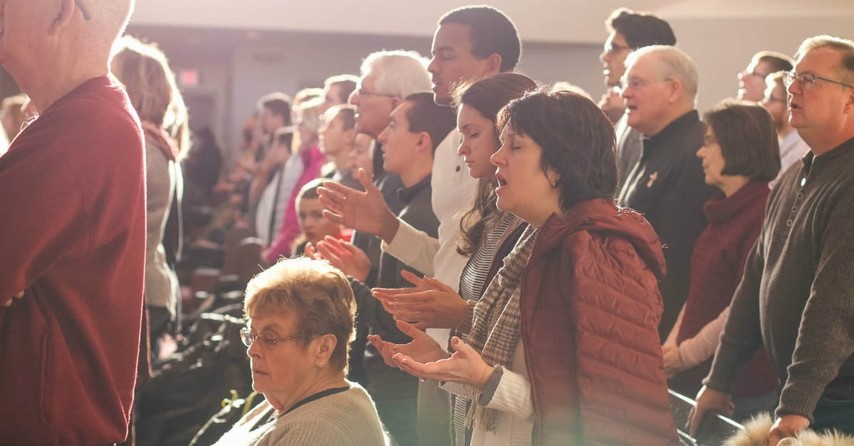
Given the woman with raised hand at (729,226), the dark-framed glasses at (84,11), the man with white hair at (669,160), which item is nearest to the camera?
the dark-framed glasses at (84,11)

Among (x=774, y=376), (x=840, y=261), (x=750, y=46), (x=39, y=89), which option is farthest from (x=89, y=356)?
(x=750, y=46)

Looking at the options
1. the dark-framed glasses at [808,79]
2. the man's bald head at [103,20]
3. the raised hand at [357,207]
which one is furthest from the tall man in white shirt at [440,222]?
the man's bald head at [103,20]

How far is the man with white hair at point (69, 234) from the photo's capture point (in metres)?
1.85

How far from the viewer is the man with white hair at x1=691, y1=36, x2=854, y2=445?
2561 millimetres

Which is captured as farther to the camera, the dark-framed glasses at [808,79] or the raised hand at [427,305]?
the dark-framed glasses at [808,79]

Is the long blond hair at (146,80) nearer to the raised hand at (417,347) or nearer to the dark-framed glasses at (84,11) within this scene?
the dark-framed glasses at (84,11)

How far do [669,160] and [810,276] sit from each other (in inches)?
47.1

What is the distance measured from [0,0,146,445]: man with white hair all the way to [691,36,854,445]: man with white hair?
4.34 feet

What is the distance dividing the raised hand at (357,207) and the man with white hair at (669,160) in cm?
A: 122

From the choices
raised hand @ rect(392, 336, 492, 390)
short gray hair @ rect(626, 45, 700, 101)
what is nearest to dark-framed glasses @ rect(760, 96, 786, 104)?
short gray hair @ rect(626, 45, 700, 101)

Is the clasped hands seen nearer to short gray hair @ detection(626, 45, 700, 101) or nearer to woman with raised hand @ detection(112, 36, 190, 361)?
short gray hair @ detection(626, 45, 700, 101)

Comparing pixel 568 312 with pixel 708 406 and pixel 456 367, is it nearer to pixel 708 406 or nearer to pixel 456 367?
pixel 456 367

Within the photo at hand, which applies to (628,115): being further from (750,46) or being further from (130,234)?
(750,46)

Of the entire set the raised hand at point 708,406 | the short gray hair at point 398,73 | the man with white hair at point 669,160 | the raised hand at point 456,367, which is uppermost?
the raised hand at point 456,367
